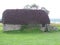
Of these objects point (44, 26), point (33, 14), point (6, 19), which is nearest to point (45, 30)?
point (44, 26)

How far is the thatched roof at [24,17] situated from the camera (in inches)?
1276

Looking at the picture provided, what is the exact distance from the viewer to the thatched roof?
32406 mm

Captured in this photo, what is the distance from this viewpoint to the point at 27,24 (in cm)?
3222

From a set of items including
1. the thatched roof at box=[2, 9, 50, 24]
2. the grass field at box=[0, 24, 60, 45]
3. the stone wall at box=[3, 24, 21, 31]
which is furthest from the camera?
the thatched roof at box=[2, 9, 50, 24]

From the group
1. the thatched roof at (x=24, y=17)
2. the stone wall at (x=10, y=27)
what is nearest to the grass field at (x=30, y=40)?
the stone wall at (x=10, y=27)

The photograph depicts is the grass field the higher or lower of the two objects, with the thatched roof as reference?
lower

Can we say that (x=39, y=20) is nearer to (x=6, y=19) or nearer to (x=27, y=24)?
(x=27, y=24)

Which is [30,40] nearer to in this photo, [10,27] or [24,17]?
[10,27]

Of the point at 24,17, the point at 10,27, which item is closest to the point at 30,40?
the point at 10,27

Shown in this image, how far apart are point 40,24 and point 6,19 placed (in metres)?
5.07

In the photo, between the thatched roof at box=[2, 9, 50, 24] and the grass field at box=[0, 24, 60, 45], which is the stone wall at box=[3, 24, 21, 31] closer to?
the thatched roof at box=[2, 9, 50, 24]

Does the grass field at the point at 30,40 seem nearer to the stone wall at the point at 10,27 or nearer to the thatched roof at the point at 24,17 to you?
the stone wall at the point at 10,27

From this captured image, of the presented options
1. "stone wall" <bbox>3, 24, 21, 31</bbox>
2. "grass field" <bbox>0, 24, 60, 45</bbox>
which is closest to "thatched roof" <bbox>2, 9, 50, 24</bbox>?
"stone wall" <bbox>3, 24, 21, 31</bbox>

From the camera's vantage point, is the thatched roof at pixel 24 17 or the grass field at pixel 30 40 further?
the thatched roof at pixel 24 17
